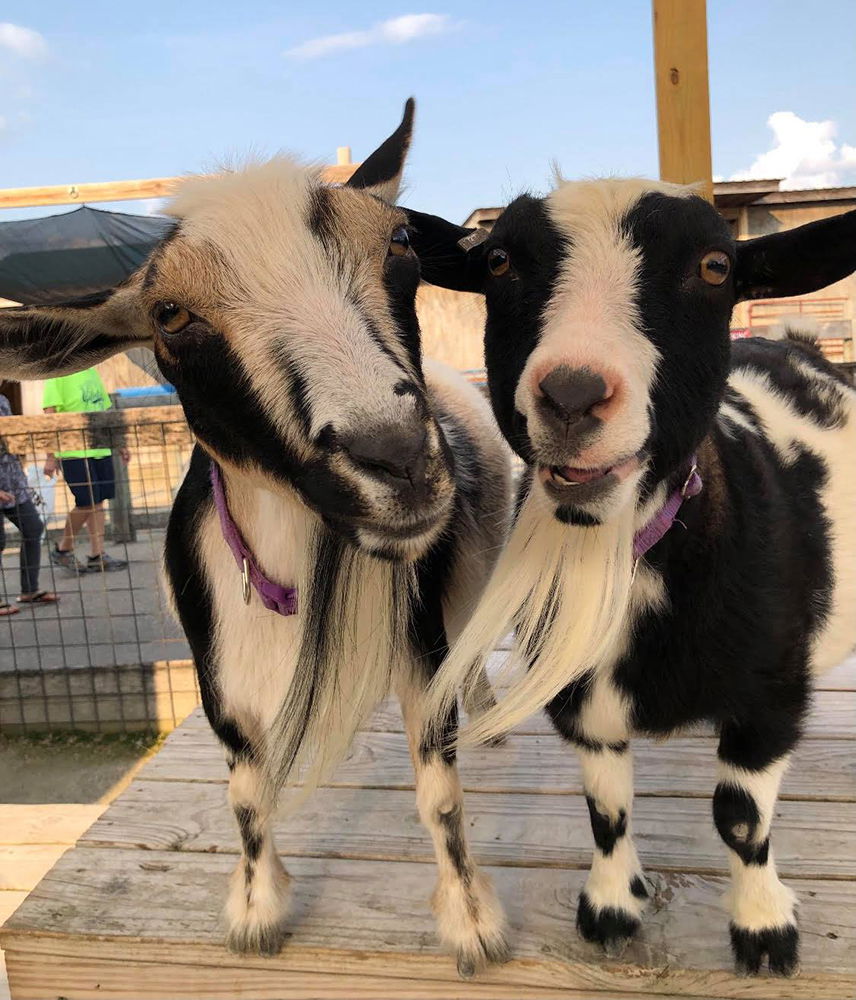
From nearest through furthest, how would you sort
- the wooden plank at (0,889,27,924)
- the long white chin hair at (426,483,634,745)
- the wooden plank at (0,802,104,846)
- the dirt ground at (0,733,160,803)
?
the long white chin hair at (426,483,634,745) → the wooden plank at (0,889,27,924) → the wooden plank at (0,802,104,846) → the dirt ground at (0,733,160,803)

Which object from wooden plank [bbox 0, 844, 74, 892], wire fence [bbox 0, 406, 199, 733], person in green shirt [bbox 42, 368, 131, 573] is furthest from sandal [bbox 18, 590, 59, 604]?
Result: wooden plank [bbox 0, 844, 74, 892]

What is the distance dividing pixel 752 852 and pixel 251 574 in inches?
42.7

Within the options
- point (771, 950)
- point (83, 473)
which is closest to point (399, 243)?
point (771, 950)

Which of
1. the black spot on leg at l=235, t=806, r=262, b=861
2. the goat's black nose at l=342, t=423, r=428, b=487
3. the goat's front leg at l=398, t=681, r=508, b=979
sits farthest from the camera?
the black spot on leg at l=235, t=806, r=262, b=861

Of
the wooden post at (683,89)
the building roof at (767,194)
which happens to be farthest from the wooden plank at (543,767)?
the building roof at (767,194)

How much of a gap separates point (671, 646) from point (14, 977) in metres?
1.62

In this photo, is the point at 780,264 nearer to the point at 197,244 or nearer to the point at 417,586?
the point at 417,586

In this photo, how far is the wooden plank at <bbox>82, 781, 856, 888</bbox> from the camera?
1841 millimetres

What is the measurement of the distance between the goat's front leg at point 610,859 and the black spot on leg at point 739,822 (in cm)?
18

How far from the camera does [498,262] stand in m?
1.44

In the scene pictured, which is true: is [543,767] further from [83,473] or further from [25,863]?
[83,473]

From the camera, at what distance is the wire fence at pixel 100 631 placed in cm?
393

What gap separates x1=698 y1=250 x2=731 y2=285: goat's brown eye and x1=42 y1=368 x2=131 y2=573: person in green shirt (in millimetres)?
4102

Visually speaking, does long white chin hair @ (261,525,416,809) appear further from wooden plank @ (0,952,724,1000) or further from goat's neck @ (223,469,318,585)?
wooden plank @ (0,952,724,1000)
